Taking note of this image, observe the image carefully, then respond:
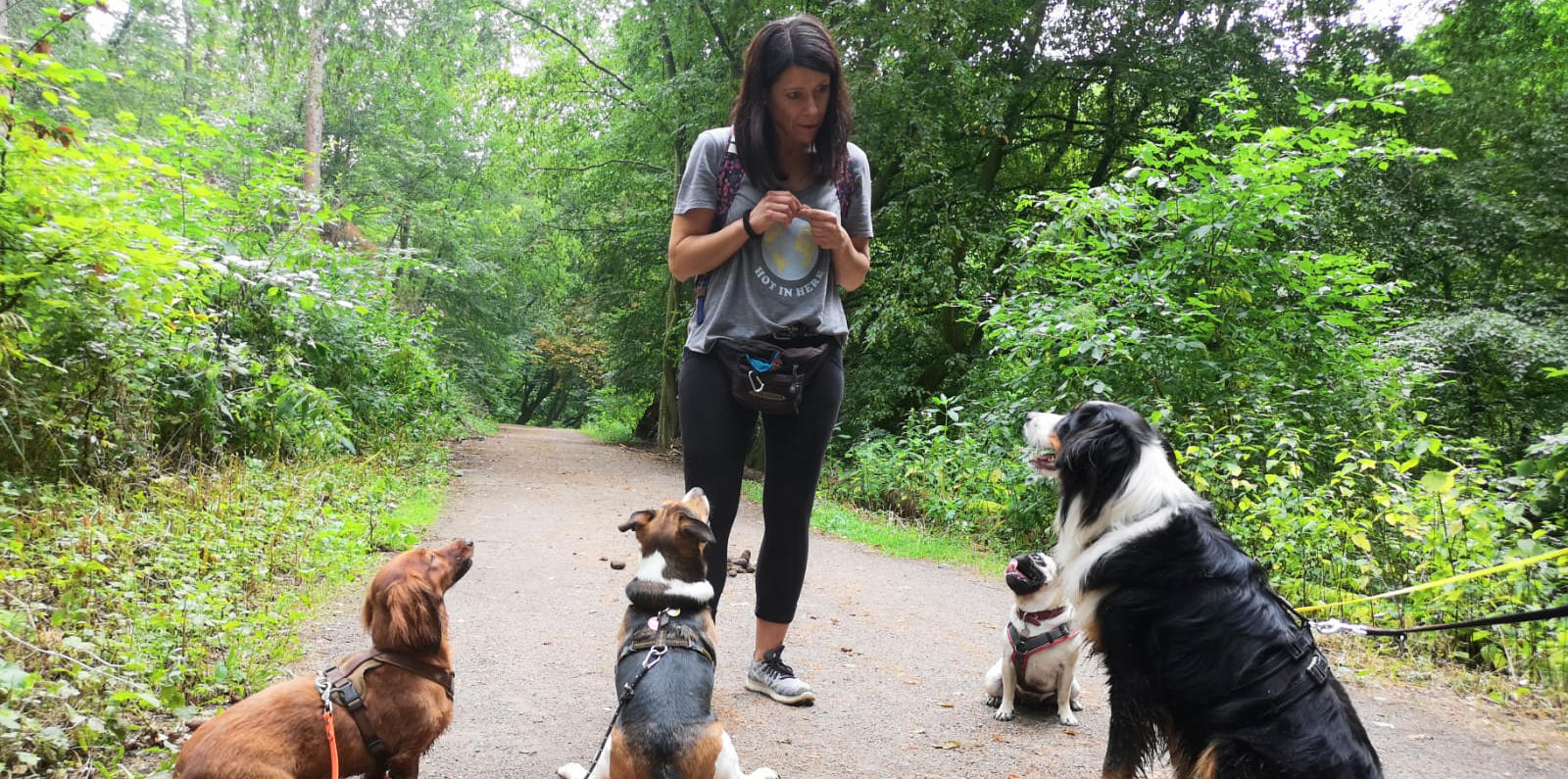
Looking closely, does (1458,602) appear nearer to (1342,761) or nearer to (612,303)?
(1342,761)

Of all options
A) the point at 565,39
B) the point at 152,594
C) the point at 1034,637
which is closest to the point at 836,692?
the point at 1034,637

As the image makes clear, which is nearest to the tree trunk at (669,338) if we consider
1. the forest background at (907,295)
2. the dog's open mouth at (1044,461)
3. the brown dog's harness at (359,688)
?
the forest background at (907,295)

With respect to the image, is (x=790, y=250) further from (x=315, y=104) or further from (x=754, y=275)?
(x=315, y=104)

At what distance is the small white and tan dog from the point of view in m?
3.39

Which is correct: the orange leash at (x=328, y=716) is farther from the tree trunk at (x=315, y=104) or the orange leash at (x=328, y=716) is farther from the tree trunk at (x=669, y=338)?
the tree trunk at (x=315, y=104)

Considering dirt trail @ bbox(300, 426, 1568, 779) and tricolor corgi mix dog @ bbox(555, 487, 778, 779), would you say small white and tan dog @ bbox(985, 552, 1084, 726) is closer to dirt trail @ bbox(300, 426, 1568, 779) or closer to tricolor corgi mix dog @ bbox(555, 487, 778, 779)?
dirt trail @ bbox(300, 426, 1568, 779)

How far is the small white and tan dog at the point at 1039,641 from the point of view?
133 inches

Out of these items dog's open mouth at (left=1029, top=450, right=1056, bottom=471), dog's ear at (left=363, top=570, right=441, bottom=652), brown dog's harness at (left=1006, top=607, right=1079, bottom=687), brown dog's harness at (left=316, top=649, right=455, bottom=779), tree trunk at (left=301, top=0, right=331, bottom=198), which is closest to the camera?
brown dog's harness at (left=316, top=649, right=455, bottom=779)

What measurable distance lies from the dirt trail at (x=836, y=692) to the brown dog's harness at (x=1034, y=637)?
0.35m

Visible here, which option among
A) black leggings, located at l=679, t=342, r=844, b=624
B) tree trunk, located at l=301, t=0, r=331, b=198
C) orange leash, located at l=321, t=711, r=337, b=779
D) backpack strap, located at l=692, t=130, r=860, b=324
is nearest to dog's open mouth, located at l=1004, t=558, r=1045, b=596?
black leggings, located at l=679, t=342, r=844, b=624

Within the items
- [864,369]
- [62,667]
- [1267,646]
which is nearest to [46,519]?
[62,667]

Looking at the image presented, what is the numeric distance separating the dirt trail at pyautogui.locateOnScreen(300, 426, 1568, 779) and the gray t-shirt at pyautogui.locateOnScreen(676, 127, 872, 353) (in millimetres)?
1591

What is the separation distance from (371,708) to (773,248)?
1990mm

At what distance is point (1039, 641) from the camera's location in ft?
11.1
